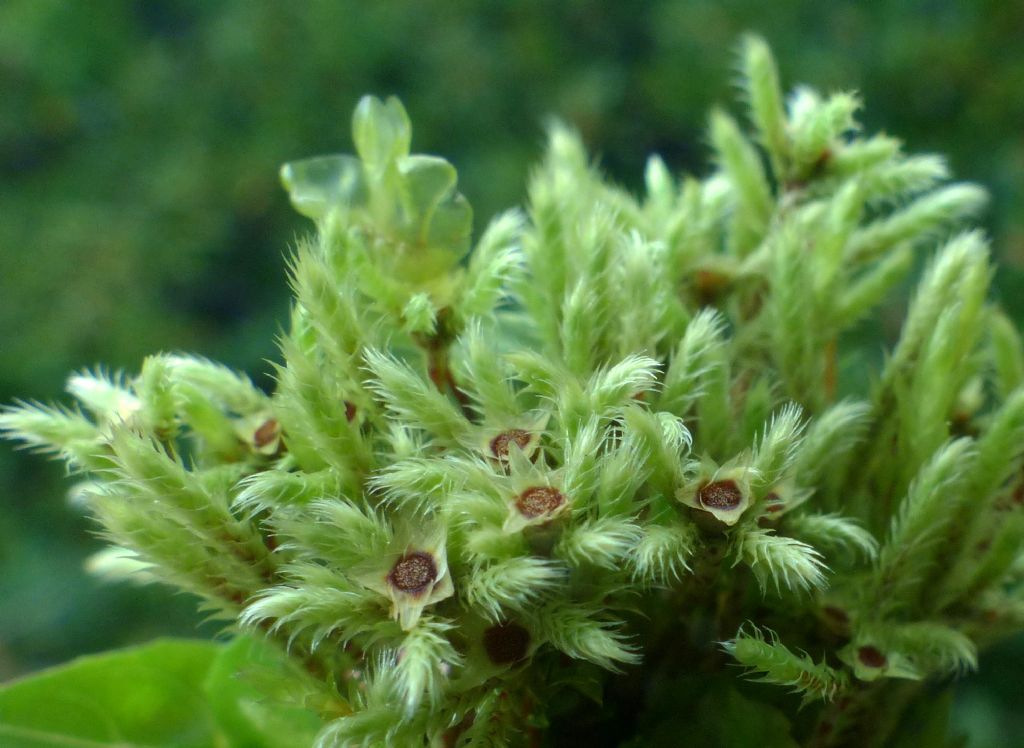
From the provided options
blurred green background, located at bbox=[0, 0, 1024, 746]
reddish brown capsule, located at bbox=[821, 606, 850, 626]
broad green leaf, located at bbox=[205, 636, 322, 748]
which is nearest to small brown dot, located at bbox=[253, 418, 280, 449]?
broad green leaf, located at bbox=[205, 636, 322, 748]

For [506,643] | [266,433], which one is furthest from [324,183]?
[506,643]

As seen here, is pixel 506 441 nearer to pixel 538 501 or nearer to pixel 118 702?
pixel 538 501

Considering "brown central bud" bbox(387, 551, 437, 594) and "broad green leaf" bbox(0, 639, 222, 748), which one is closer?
"brown central bud" bbox(387, 551, 437, 594)

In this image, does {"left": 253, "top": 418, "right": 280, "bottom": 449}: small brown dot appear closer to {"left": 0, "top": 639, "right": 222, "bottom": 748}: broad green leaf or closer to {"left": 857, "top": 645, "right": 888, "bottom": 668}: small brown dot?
{"left": 0, "top": 639, "right": 222, "bottom": 748}: broad green leaf

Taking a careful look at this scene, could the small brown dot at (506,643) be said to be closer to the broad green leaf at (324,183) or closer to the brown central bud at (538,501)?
the brown central bud at (538,501)

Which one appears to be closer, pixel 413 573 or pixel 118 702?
pixel 413 573

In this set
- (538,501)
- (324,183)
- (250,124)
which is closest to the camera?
(538,501)
